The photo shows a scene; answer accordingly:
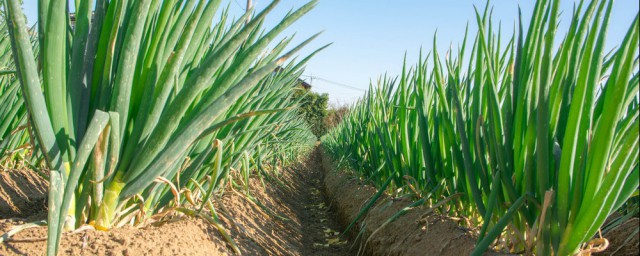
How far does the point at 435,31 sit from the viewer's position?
5.78 feet

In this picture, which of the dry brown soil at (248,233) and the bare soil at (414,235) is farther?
the bare soil at (414,235)

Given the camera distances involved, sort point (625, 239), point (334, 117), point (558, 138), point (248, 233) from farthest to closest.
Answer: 1. point (334, 117)
2. point (248, 233)
3. point (625, 239)
4. point (558, 138)

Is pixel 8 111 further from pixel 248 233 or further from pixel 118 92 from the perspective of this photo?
pixel 118 92

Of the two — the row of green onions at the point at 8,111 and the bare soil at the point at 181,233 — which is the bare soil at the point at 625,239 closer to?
the bare soil at the point at 181,233

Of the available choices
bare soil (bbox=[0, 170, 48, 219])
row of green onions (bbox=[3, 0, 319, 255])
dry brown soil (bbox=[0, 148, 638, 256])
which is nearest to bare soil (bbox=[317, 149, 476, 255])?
dry brown soil (bbox=[0, 148, 638, 256])

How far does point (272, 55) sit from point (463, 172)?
674 mm

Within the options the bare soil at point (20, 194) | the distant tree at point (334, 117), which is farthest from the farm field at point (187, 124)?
the distant tree at point (334, 117)

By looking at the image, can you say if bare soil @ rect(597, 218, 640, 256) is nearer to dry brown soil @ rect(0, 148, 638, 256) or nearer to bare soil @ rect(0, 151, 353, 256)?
dry brown soil @ rect(0, 148, 638, 256)

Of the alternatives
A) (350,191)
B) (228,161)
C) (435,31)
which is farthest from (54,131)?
(350,191)

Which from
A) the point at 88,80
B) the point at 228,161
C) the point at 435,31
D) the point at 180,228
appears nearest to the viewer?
the point at 88,80

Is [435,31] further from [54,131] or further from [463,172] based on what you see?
[54,131]

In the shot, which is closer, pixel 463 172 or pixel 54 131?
pixel 54 131

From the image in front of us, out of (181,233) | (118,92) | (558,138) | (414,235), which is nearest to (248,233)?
(181,233)

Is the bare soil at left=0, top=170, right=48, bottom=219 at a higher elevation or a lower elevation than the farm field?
lower
